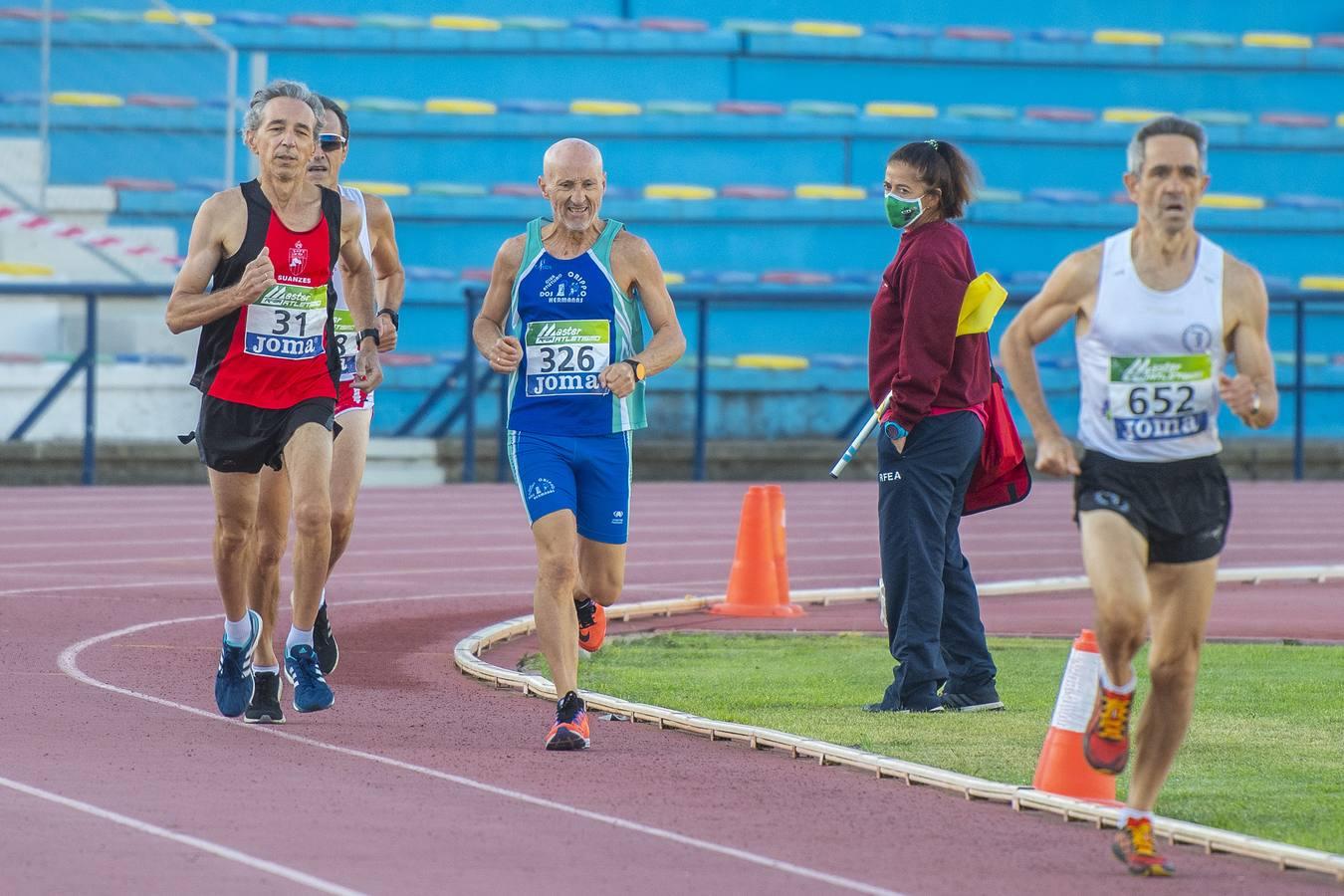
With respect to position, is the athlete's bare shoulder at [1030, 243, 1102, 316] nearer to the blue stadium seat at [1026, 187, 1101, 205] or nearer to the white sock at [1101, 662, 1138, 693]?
the white sock at [1101, 662, 1138, 693]

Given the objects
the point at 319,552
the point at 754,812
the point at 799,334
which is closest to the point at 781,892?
the point at 754,812

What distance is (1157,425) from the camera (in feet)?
19.4

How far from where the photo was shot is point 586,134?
25188 mm

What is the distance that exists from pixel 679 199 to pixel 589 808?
1870 centimetres

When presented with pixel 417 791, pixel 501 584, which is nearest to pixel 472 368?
pixel 501 584

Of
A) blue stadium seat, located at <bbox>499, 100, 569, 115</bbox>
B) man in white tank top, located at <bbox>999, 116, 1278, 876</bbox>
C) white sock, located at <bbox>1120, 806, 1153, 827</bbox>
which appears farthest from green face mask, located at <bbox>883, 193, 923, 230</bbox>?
blue stadium seat, located at <bbox>499, 100, 569, 115</bbox>

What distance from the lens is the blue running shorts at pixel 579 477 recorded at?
7840 millimetres

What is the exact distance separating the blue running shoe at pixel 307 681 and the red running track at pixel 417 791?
0.10 metres

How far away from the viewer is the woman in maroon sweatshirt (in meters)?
8.41

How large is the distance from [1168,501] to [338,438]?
479 cm

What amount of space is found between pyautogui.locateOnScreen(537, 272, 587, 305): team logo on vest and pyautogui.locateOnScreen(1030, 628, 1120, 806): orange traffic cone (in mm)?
2244

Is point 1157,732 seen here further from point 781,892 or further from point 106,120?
point 106,120

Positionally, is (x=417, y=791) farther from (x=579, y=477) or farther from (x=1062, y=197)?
(x=1062, y=197)

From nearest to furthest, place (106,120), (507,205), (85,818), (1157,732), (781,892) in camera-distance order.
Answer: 1. (781,892)
2. (1157,732)
3. (85,818)
4. (106,120)
5. (507,205)
